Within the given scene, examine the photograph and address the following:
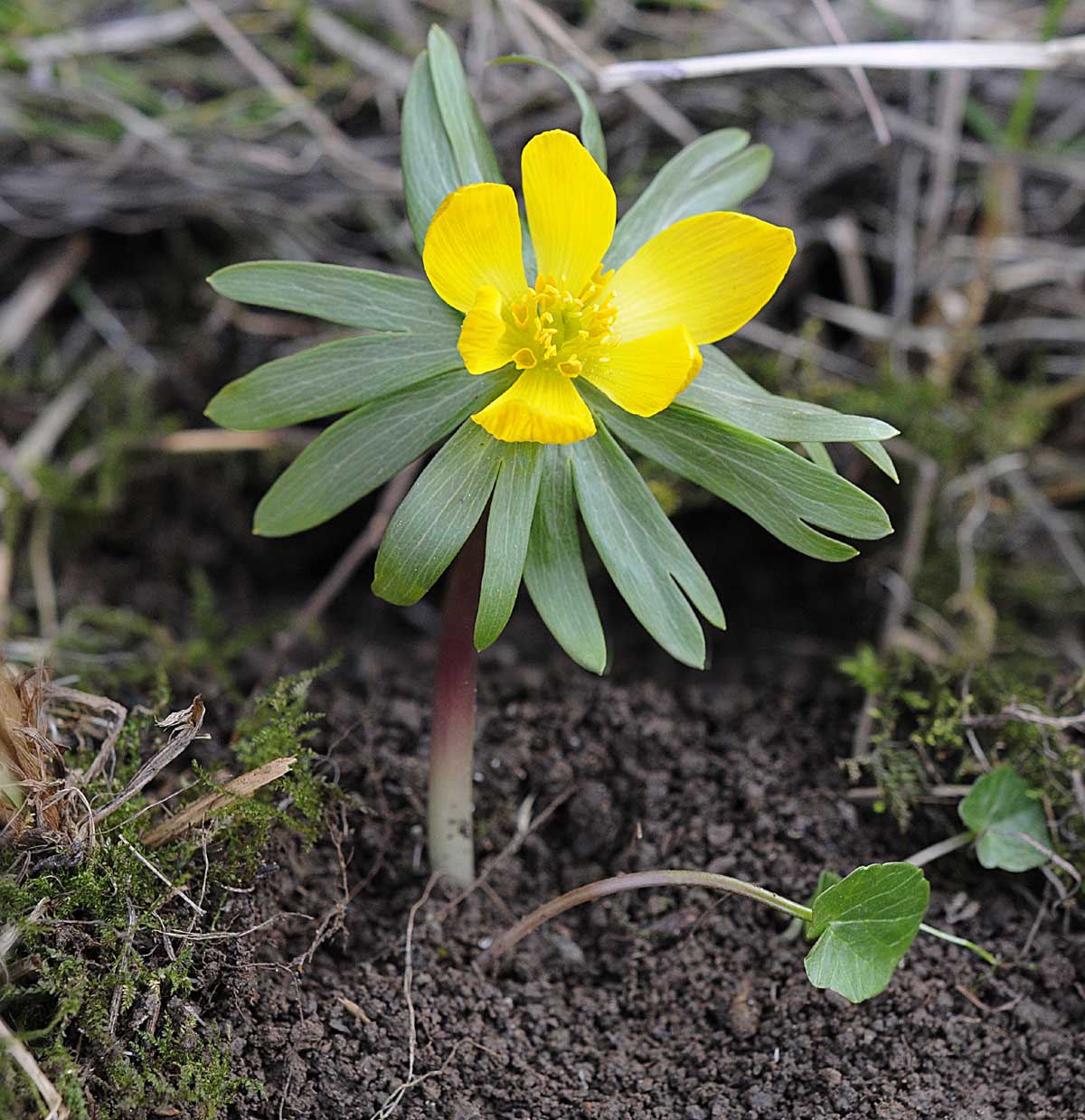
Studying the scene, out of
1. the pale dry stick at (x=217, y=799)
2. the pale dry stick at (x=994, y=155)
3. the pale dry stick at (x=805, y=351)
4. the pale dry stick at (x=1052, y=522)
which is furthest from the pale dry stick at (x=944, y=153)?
the pale dry stick at (x=217, y=799)

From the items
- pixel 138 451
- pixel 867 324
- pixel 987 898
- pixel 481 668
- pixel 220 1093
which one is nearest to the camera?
pixel 220 1093

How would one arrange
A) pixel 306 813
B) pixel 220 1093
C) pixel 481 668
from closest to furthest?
1. pixel 220 1093
2. pixel 306 813
3. pixel 481 668

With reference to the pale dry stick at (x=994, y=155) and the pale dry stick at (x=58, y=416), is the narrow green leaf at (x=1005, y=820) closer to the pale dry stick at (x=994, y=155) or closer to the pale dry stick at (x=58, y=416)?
the pale dry stick at (x=994, y=155)

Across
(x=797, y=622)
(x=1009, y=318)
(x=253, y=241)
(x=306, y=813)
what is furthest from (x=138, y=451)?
(x=1009, y=318)

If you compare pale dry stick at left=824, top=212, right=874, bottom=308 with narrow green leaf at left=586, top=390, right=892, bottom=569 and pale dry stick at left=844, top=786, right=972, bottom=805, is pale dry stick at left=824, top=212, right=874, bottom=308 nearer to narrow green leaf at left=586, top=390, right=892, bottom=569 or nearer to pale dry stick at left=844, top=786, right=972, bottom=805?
pale dry stick at left=844, top=786, right=972, bottom=805

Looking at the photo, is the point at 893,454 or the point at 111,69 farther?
the point at 111,69

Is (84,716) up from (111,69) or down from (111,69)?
down

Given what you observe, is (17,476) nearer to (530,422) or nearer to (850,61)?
(530,422)

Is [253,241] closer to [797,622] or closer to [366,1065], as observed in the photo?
[797,622]
